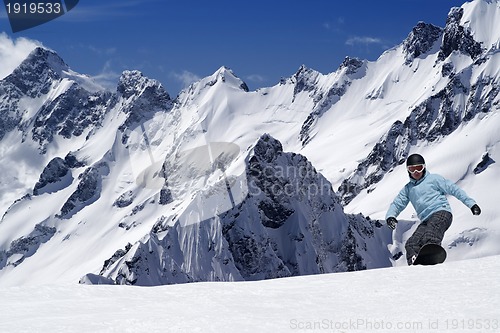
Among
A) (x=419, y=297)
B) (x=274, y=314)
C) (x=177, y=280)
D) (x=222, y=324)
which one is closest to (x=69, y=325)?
(x=222, y=324)

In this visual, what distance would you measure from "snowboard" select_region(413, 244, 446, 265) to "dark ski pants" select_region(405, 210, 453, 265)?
10.6 inches

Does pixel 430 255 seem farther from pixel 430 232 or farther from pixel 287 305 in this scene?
pixel 287 305

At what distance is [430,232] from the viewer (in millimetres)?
11266

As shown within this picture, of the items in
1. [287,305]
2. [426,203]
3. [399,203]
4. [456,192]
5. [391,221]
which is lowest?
[391,221]

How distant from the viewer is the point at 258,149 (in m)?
138

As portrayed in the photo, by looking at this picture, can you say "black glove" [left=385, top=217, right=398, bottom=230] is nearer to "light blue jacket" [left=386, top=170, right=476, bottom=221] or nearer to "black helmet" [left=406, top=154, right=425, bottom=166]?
Answer: "light blue jacket" [left=386, top=170, right=476, bottom=221]

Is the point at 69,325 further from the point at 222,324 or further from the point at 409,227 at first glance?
the point at 409,227

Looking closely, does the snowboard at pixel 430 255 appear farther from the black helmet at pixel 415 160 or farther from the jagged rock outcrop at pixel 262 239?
the jagged rock outcrop at pixel 262 239

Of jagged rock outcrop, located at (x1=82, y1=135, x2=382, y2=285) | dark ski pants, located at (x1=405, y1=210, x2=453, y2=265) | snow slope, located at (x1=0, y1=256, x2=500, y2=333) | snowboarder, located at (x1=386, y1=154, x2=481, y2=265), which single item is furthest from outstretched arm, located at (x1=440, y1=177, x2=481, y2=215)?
jagged rock outcrop, located at (x1=82, y1=135, x2=382, y2=285)

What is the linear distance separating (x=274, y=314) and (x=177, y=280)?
10325 centimetres

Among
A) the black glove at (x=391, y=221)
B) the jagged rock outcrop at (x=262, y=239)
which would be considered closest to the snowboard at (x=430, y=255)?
the black glove at (x=391, y=221)

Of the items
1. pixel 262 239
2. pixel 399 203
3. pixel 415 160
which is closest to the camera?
pixel 415 160

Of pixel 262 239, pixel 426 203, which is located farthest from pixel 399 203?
pixel 262 239

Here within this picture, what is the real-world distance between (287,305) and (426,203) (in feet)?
15.5
